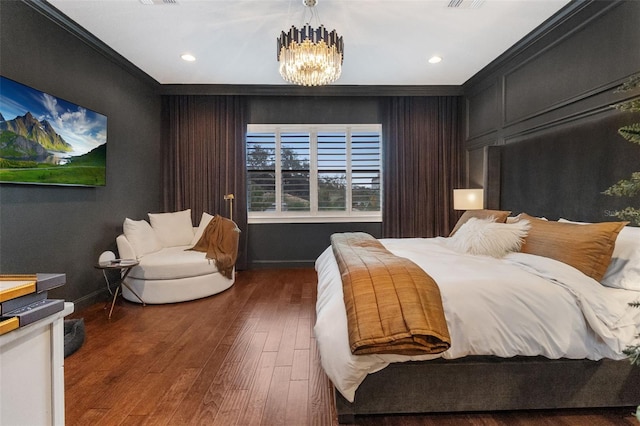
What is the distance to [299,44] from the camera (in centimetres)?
264

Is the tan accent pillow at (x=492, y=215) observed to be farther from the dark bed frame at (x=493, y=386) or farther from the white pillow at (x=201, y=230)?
the white pillow at (x=201, y=230)

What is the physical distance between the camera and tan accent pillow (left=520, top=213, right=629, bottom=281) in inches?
76.7

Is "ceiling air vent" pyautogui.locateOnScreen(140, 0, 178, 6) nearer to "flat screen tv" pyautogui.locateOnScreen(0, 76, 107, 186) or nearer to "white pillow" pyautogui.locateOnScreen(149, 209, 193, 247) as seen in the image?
"flat screen tv" pyautogui.locateOnScreen(0, 76, 107, 186)

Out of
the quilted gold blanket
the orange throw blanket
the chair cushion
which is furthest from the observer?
the orange throw blanket

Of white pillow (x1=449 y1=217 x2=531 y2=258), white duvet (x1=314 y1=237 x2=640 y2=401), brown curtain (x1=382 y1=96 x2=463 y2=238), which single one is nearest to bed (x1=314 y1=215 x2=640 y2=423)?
white duvet (x1=314 y1=237 x2=640 y2=401)

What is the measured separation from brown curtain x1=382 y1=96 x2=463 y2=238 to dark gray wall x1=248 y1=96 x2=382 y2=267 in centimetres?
38

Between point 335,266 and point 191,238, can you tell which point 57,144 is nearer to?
point 191,238

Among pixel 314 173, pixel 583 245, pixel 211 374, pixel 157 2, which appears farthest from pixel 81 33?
pixel 583 245

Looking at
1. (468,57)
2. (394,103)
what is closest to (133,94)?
(394,103)

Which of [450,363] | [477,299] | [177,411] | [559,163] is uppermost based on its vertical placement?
[559,163]

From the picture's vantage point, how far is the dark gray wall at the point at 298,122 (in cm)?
515

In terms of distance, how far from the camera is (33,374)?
750mm

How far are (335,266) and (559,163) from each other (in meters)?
2.28

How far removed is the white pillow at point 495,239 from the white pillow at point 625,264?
537mm
